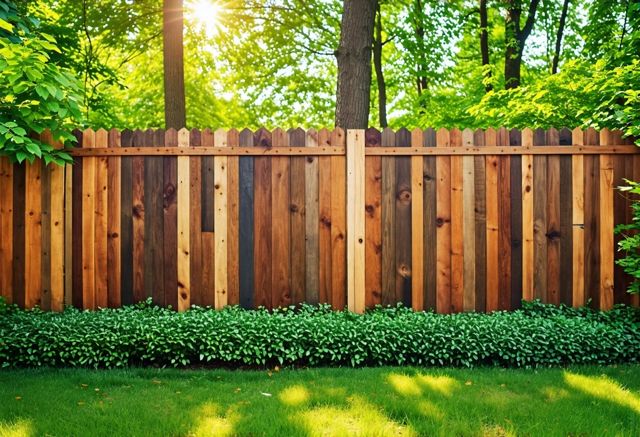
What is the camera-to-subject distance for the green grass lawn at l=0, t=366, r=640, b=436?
301cm

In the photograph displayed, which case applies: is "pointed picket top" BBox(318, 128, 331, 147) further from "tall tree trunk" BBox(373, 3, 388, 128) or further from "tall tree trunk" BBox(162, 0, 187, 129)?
"tall tree trunk" BBox(373, 3, 388, 128)

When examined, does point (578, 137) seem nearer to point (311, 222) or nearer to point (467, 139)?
point (467, 139)

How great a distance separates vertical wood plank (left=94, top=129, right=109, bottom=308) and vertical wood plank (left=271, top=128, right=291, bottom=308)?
64.4 inches

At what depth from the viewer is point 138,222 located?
5.27m

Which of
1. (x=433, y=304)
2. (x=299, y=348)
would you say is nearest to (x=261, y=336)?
(x=299, y=348)

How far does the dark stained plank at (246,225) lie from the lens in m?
5.23

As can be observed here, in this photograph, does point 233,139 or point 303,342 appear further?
point 233,139

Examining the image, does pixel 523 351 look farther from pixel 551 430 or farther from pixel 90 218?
pixel 90 218

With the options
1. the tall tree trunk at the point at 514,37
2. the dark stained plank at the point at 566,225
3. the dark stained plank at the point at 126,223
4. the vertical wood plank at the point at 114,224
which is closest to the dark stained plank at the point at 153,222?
the dark stained plank at the point at 126,223

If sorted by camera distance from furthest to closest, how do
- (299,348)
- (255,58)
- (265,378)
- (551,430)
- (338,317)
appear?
(255,58) → (338,317) → (299,348) → (265,378) → (551,430)

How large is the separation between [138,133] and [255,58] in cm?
710

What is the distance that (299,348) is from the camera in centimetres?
441

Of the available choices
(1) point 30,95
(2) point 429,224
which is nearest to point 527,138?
(2) point 429,224

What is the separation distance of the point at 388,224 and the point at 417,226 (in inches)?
11.1
